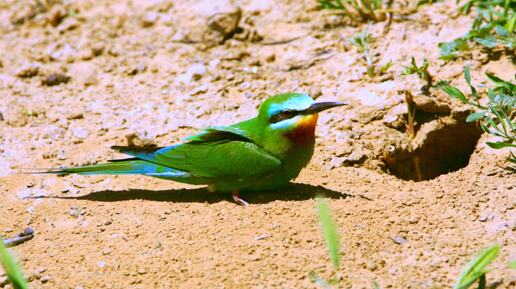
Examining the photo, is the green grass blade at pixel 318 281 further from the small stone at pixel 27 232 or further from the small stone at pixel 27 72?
the small stone at pixel 27 72

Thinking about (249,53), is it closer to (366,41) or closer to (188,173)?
(366,41)

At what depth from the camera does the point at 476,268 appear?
261 cm

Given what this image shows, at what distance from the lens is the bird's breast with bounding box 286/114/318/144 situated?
3523 mm

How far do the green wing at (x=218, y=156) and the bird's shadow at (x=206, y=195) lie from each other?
13cm

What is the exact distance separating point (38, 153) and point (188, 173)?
1044 millimetres

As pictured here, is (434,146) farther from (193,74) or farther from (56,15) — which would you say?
(56,15)

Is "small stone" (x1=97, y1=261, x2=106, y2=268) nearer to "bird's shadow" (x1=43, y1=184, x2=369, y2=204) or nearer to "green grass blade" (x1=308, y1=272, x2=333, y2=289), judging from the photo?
"bird's shadow" (x1=43, y1=184, x2=369, y2=204)

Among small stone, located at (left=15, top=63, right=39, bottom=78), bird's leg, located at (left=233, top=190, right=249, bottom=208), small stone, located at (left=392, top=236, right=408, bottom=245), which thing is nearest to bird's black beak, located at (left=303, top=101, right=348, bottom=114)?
bird's leg, located at (left=233, top=190, right=249, bottom=208)

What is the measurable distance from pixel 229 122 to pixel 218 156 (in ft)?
2.38

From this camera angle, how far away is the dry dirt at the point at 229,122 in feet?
9.73

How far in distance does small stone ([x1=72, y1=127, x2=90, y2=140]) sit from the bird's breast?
4.69 ft

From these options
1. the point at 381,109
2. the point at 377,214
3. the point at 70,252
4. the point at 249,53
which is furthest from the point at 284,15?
the point at 70,252

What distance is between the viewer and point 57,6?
5938 millimetres

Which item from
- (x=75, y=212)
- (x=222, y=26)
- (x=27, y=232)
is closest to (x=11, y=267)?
(x=27, y=232)
